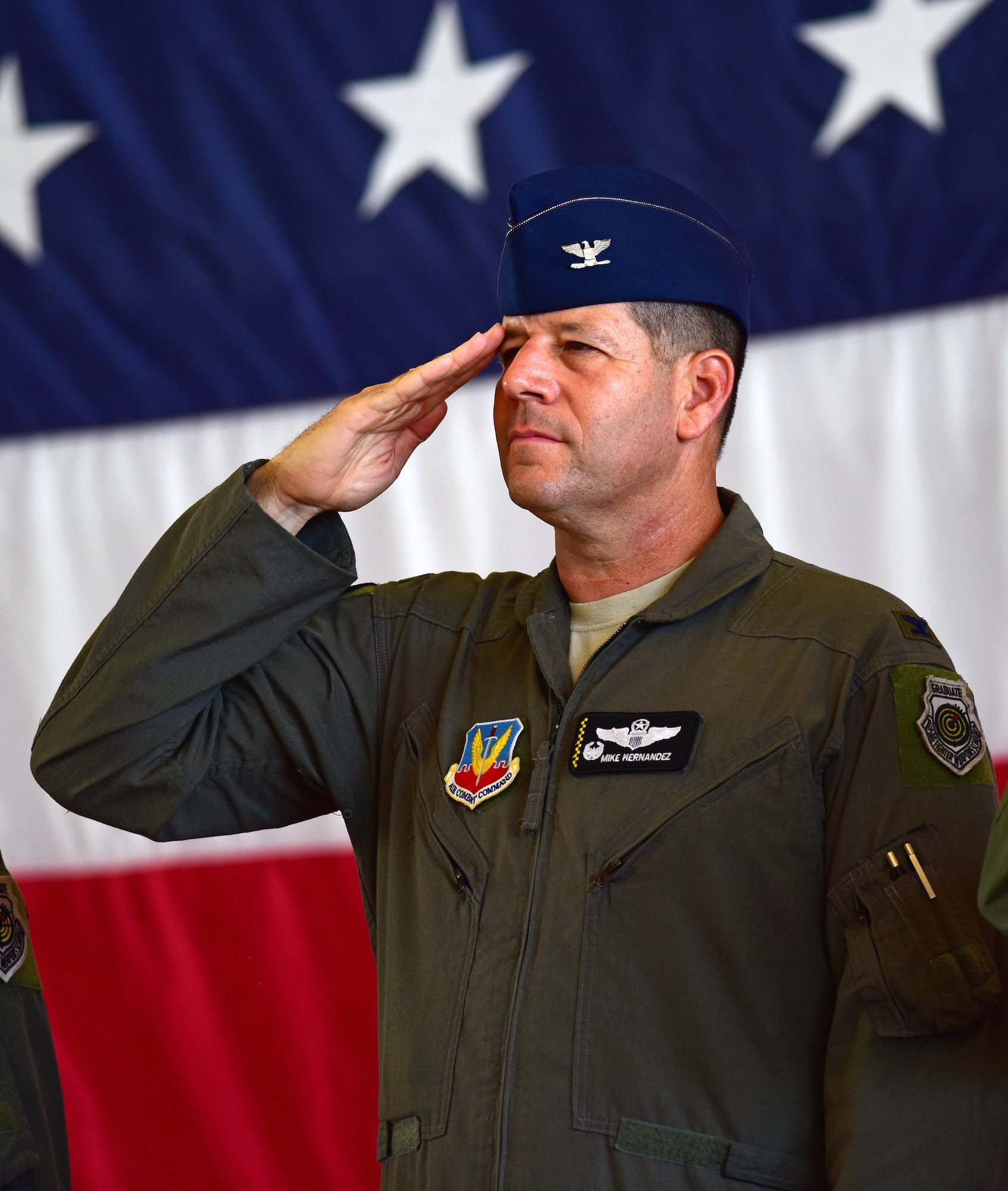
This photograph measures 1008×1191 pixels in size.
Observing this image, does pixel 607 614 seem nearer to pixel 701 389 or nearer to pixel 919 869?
pixel 701 389

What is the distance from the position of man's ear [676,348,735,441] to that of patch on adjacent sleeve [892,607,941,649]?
274 mm

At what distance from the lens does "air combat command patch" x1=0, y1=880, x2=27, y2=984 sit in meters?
1.52

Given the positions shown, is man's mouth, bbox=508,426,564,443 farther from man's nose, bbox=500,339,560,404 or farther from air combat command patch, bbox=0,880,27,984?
air combat command patch, bbox=0,880,27,984

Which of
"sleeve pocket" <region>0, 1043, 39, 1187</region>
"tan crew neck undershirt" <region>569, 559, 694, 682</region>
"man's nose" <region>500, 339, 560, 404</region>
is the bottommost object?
"sleeve pocket" <region>0, 1043, 39, 1187</region>

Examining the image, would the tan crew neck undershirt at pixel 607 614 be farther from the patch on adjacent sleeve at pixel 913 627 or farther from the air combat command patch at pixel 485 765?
the patch on adjacent sleeve at pixel 913 627

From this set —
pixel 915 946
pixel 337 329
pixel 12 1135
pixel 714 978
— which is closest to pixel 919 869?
pixel 915 946

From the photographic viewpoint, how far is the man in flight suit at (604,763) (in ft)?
3.75

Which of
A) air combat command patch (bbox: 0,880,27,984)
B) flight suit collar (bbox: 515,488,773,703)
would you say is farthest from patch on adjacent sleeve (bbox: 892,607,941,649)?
air combat command patch (bbox: 0,880,27,984)

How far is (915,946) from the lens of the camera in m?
1.10

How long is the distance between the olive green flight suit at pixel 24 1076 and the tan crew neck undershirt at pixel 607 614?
68cm

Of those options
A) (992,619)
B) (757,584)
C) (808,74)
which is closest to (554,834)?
(757,584)

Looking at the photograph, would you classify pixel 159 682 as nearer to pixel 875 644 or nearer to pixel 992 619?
pixel 875 644

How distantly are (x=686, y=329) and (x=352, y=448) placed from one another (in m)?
0.35

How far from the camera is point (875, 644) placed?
4.08 feet
